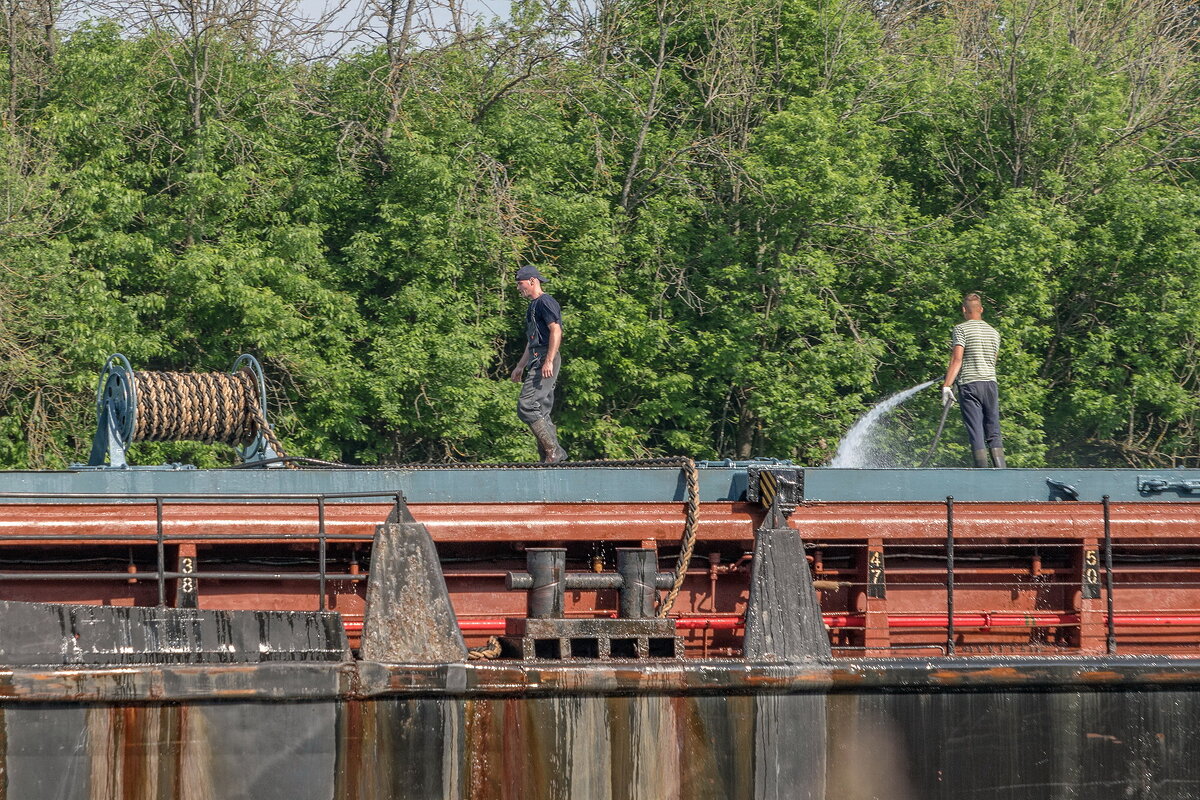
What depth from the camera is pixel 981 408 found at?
33.1 ft

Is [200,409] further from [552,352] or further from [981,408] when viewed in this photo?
[981,408]

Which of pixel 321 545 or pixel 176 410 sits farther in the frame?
pixel 176 410

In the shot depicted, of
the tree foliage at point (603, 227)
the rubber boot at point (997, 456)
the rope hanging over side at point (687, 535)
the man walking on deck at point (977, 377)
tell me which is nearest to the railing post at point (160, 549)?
the rope hanging over side at point (687, 535)

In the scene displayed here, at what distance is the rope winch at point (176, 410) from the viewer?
10055 millimetres

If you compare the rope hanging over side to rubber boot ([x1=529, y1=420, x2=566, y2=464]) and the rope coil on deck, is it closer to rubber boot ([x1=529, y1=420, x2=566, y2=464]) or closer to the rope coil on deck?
rubber boot ([x1=529, y1=420, x2=566, y2=464])

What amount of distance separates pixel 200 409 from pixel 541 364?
260cm

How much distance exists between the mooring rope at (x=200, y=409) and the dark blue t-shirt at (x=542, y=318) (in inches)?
78.6

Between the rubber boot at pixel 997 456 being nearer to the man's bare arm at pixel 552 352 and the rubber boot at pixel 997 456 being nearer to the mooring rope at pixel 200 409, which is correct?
the man's bare arm at pixel 552 352

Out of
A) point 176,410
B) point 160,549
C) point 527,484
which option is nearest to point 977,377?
point 527,484

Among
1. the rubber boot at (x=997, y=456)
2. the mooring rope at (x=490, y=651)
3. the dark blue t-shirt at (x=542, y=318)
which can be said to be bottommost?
the mooring rope at (x=490, y=651)

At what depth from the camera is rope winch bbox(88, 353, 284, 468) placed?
33.0 ft

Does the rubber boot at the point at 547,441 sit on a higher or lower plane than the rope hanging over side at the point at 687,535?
higher

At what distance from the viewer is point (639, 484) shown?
827 centimetres

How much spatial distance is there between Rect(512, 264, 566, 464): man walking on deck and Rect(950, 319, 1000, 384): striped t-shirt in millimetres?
2817
